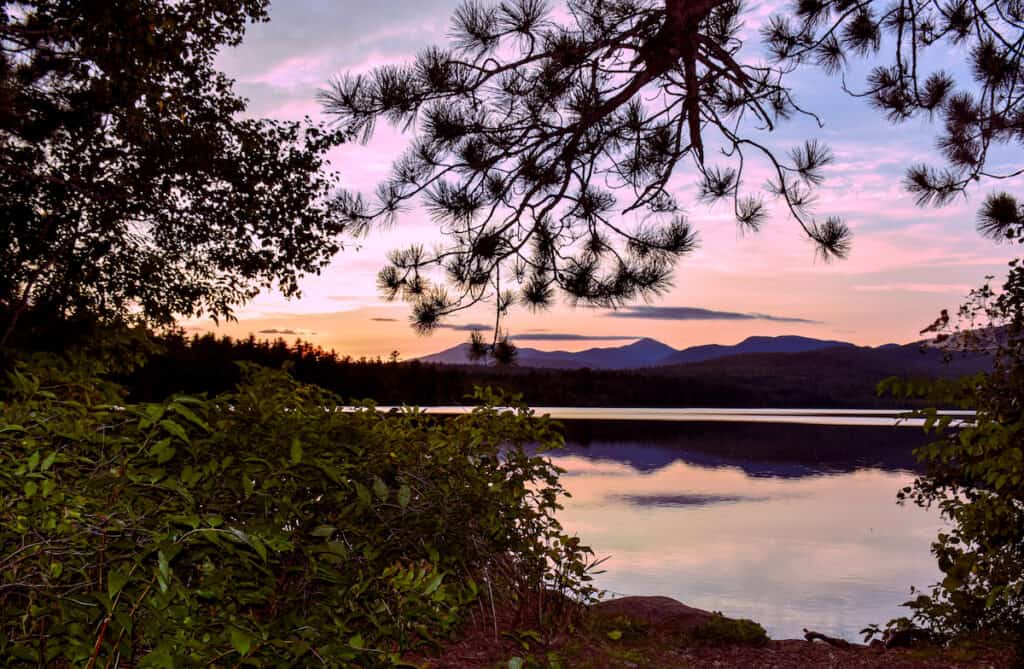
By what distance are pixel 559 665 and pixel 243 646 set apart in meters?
2.31

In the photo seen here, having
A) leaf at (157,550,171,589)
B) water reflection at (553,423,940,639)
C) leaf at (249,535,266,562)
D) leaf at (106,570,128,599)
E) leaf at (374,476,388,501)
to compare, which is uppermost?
leaf at (374,476,388,501)

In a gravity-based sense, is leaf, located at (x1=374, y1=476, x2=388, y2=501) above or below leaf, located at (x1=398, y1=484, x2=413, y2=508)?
above

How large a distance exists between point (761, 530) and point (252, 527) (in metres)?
15.8

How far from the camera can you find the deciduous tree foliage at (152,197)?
38.7 feet

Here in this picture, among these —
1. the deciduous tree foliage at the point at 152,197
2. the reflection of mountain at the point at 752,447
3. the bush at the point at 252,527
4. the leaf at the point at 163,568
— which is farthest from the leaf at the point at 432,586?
the reflection of mountain at the point at 752,447

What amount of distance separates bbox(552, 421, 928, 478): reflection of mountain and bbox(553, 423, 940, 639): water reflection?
15cm

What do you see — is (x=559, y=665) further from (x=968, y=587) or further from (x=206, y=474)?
(x=968, y=587)

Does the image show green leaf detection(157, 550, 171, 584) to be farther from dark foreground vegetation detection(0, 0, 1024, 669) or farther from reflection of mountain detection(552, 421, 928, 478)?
reflection of mountain detection(552, 421, 928, 478)

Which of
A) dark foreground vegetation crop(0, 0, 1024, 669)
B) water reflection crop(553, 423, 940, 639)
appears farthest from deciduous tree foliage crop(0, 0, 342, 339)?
water reflection crop(553, 423, 940, 639)

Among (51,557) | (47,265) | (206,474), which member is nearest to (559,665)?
(206,474)

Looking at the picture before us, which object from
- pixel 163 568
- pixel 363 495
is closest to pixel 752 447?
pixel 363 495

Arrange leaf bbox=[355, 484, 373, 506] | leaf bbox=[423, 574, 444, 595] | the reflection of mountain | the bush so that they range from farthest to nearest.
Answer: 1. the reflection of mountain
2. leaf bbox=[355, 484, 373, 506]
3. leaf bbox=[423, 574, 444, 595]
4. the bush

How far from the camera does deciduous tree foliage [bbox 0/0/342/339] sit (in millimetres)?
11797

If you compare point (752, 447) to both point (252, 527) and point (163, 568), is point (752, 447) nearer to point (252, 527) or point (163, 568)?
point (252, 527)
